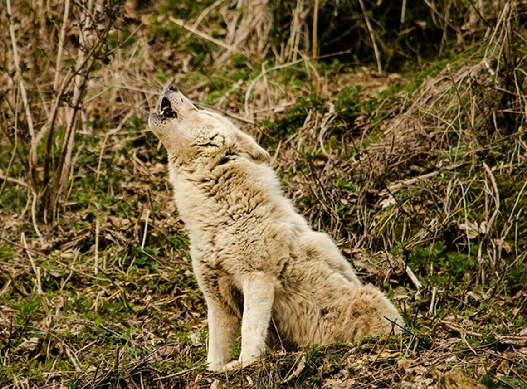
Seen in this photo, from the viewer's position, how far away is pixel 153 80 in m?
10.2

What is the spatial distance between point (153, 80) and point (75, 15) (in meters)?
1.67

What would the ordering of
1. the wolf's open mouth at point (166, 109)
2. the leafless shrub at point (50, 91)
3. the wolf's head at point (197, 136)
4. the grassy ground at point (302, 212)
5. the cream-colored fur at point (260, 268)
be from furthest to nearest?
the leafless shrub at point (50, 91), the wolf's open mouth at point (166, 109), the wolf's head at point (197, 136), the cream-colored fur at point (260, 268), the grassy ground at point (302, 212)

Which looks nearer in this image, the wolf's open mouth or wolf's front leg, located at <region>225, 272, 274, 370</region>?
wolf's front leg, located at <region>225, 272, 274, 370</region>

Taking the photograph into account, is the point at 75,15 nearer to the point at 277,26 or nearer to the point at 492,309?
the point at 277,26

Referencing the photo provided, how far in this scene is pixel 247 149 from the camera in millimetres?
5355

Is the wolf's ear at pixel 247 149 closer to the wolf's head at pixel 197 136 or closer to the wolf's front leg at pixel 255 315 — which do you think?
the wolf's head at pixel 197 136

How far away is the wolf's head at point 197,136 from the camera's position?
5.30m

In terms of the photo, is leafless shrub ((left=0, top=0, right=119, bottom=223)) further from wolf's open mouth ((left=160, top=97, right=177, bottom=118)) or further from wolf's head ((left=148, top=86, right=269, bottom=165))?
wolf's head ((left=148, top=86, right=269, bottom=165))

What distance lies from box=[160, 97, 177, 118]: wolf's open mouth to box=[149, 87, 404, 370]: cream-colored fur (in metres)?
0.45

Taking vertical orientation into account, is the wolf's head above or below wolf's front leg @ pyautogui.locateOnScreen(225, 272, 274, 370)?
above

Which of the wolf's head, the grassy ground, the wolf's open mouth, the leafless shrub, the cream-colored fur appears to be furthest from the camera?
the leafless shrub

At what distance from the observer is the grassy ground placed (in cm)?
444

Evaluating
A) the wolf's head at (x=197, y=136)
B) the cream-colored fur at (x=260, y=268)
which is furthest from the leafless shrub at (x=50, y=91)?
the cream-colored fur at (x=260, y=268)

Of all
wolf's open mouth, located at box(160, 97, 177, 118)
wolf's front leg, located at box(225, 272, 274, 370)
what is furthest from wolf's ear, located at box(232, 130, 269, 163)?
wolf's front leg, located at box(225, 272, 274, 370)
